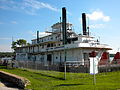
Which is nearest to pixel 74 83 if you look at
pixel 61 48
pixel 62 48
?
pixel 62 48

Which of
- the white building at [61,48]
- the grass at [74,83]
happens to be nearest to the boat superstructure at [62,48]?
the white building at [61,48]

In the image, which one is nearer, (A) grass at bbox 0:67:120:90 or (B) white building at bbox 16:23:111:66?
(A) grass at bbox 0:67:120:90

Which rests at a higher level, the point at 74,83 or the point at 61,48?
the point at 61,48

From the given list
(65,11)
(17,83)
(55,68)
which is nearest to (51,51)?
(65,11)

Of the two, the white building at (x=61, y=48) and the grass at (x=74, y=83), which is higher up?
the white building at (x=61, y=48)

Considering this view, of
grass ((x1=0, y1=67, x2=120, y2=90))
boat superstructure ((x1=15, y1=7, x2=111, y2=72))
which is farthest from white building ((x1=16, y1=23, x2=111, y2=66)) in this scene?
grass ((x1=0, y1=67, x2=120, y2=90))

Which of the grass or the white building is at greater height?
the white building

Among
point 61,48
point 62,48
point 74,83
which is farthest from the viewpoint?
point 61,48

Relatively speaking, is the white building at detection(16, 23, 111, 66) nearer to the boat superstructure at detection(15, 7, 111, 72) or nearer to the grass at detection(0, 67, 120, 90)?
the boat superstructure at detection(15, 7, 111, 72)

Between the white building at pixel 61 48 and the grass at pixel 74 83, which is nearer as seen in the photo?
the grass at pixel 74 83

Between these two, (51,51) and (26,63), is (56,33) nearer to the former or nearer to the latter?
(51,51)

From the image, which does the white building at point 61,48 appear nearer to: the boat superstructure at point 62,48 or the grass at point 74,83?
the boat superstructure at point 62,48

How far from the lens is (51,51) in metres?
44.3

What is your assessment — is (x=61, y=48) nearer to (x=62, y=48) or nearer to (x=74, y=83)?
(x=62, y=48)
